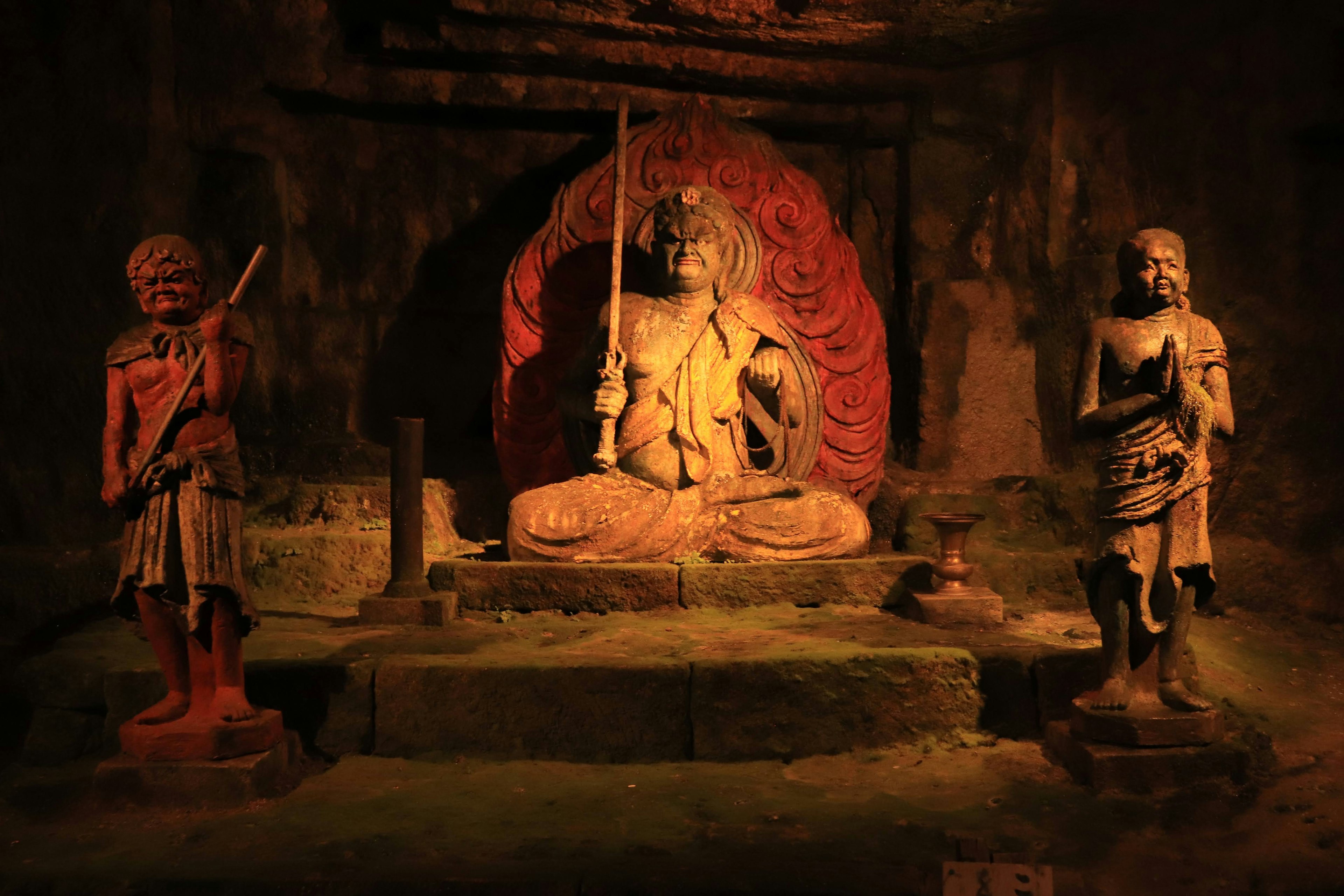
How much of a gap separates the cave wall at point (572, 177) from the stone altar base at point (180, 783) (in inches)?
91.3

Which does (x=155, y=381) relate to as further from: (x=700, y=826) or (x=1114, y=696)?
(x=1114, y=696)

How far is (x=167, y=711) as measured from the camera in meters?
3.57

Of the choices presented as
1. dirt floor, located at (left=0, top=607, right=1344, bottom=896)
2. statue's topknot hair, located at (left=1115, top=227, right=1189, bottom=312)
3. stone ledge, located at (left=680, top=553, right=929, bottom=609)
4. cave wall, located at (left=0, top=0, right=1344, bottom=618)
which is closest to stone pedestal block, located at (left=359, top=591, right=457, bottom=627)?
dirt floor, located at (left=0, top=607, right=1344, bottom=896)

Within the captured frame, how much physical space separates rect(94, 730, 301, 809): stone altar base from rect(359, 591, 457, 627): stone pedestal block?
1.31 m

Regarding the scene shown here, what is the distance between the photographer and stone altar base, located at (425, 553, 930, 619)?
5020 millimetres

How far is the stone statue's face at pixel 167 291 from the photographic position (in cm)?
357

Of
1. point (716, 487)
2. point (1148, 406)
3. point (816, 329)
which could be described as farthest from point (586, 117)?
point (1148, 406)

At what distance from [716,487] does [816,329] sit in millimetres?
1298

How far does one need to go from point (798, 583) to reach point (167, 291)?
286 cm

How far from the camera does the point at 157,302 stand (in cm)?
358

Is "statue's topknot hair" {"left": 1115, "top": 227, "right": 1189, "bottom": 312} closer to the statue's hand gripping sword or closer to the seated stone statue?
the seated stone statue

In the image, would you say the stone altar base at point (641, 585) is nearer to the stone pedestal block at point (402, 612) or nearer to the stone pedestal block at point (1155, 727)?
the stone pedestal block at point (402, 612)

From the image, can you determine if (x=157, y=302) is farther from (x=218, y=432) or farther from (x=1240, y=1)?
(x=1240, y=1)

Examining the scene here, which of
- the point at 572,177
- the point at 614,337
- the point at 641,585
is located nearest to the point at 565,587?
the point at 641,585
